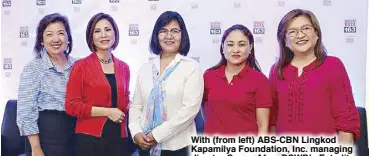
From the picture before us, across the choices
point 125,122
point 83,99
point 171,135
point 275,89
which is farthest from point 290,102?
point 83,99

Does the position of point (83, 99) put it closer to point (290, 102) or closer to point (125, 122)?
point (125, 122)

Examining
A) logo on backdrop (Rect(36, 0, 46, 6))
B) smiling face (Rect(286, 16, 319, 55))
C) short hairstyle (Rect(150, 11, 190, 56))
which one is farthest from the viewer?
logo on backdrop (Rect(36, 0, 46, 6))

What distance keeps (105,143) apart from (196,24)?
838 millimetres

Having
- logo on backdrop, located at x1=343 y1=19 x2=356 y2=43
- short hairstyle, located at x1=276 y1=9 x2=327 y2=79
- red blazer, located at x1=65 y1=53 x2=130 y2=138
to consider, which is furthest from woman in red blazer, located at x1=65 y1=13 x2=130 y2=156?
logo on backdrop, located at x1=343 y1=19 x2=356 y2=43

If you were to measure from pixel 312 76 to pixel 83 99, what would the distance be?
1.23 metres

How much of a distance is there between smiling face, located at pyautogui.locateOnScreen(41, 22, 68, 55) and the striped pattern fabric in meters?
0.07

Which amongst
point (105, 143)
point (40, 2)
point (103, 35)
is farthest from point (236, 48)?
point (40, 2)

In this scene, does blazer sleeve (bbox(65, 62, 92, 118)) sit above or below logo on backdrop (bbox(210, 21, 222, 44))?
below

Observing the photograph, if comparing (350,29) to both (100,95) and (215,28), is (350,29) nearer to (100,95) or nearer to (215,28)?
(215,28)

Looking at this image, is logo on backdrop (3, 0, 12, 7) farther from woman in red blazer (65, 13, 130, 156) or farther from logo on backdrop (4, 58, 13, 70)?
Answer: woman in red blazer (65, 13, 130, 156)

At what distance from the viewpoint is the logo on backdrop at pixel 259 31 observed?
2.13 metres

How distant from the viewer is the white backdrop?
208 cm

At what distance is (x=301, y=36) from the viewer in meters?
1.98

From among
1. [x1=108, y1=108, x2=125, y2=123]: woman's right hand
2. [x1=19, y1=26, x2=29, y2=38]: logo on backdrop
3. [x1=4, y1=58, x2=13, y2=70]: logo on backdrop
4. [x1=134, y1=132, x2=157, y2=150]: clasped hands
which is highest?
[x1=19, y1=26, x2=29, y2=38]: logo on backdrop
